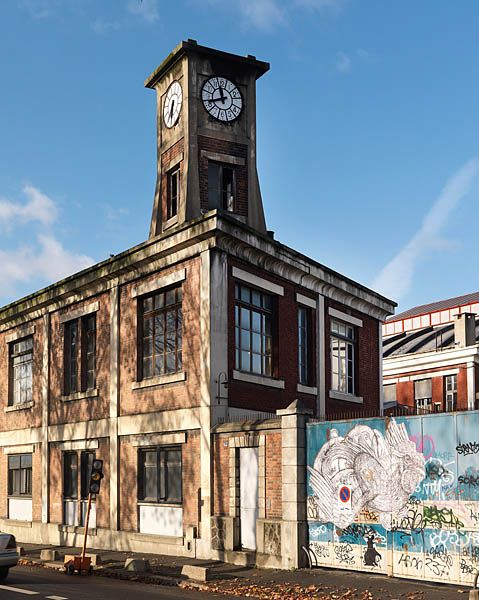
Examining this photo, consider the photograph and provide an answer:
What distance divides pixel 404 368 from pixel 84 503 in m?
26.4

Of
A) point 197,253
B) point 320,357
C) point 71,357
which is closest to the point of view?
point 197,253

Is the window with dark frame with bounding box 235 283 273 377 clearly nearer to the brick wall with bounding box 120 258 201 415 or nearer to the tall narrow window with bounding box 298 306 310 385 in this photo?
the brick wall with bounding box 120 258 201 415

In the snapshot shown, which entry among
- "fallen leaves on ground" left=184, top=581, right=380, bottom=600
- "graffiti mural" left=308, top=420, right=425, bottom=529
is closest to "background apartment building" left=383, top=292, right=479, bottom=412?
"graffiti mural" left=308, top=420, right=425, bottom=529

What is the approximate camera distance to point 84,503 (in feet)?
85.0

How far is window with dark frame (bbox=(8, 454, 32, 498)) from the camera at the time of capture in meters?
30.0

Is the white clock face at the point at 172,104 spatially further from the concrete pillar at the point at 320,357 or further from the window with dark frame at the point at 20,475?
the window with dark frame at the point at 20,475

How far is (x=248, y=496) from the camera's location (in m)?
19.5

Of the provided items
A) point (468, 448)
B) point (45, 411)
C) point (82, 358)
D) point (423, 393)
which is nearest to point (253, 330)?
point (82, 358)

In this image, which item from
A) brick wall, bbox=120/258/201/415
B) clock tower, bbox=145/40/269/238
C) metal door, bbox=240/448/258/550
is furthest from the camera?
clock tower, bbox=145/40/269/238

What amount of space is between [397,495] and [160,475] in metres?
8.29

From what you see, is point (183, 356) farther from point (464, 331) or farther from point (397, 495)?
point (464, 331)

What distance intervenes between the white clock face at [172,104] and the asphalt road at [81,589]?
14375mm

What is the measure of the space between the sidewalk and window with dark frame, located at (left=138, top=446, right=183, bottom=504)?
219 centimetres

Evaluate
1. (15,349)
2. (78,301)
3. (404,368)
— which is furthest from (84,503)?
(404,368)
